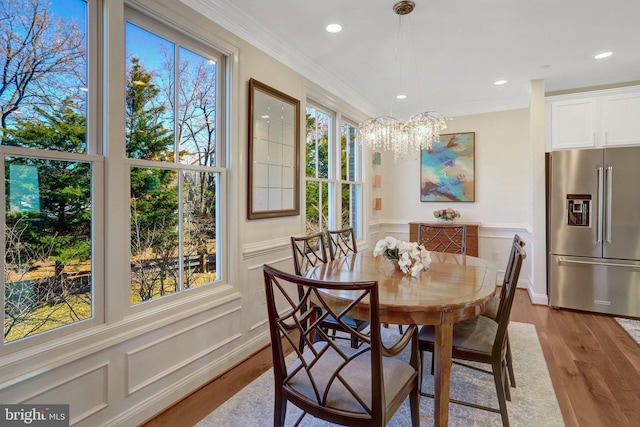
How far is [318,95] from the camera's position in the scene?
367 cm

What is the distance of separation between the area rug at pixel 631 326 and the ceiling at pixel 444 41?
272 cm

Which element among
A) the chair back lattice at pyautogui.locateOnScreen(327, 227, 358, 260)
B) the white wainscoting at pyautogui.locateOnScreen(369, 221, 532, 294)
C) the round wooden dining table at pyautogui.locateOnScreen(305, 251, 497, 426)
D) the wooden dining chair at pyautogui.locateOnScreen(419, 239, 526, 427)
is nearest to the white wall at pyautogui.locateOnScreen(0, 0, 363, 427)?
the chair back lattice at pyautogui.locateOnScreen(327, 227, 358, 260)

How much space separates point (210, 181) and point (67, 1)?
124 centimetres

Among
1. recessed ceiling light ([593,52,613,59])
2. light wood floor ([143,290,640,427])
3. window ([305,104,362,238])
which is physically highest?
recessed ceiling light ([593,52,613,59])

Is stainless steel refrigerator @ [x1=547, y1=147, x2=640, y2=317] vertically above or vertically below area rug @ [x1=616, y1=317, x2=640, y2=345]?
above

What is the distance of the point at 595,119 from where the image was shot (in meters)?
3.88

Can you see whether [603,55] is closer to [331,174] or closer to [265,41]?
[331,174]

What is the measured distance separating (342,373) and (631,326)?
3588 millimetres

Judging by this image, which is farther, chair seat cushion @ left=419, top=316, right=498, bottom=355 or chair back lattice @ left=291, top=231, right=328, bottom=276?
chair back lattice @ left=291, top=231, right=328, bottom=276

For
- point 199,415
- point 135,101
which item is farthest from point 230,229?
point 199,415

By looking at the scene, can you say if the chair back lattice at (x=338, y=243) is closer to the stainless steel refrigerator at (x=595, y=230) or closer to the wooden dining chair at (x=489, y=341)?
the wooden dining chair at (x=489, y=341)

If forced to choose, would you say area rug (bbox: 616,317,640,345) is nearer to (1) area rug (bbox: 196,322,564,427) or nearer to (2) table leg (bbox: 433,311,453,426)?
(1) area rug (bbox: 196,322,564,427)

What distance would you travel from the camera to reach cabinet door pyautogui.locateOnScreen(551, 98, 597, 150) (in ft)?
12.8

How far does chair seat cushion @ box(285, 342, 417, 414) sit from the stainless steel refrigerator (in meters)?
3.27
